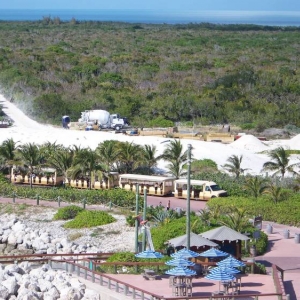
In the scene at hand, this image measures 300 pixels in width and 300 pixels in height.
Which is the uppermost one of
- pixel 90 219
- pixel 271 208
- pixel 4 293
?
pixel 4 293

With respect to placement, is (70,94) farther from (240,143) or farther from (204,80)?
(240,143)

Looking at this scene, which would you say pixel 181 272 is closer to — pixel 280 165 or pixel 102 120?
pixel 280 165

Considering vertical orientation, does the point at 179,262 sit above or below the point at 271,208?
above

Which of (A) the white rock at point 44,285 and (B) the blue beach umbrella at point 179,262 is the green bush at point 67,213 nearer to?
(A) the white rock at point 44,285

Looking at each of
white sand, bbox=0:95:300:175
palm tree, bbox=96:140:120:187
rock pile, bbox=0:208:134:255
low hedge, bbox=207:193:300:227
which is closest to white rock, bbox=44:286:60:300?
rock pile, bbox=0:208:134:255

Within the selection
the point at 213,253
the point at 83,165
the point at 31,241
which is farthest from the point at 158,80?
the point at 213,253

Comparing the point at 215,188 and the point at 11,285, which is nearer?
the point at 11,285

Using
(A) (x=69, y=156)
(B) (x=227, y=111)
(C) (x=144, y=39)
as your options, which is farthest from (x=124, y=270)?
(C) (x=144, y=39)

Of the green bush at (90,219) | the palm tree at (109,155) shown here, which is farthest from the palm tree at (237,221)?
the palm tree at (109,155)
